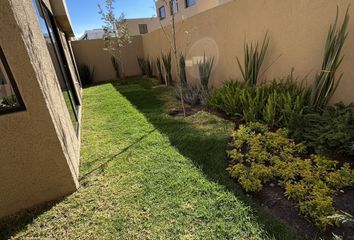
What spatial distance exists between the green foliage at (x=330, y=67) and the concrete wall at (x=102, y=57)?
33.0 feet

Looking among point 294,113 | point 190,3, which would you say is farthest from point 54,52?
point 190,3

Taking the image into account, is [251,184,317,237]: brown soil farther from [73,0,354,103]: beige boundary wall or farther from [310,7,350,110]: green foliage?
[73,0,354,103]: beige boundary wall

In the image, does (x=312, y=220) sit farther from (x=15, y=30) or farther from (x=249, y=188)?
(x=15, y=30)

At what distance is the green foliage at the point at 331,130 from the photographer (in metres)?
2.39

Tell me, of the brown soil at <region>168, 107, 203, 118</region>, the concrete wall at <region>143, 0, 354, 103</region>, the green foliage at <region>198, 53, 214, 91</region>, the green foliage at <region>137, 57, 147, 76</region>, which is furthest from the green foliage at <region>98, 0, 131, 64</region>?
the brown soil at <region>168, 107, 203, 118</region>

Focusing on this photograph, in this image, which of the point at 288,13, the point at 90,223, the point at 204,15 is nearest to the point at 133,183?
the point at 90,223

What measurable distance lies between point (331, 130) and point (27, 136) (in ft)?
10.8

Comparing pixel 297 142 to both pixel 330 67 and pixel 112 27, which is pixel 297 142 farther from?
pixel 112 27

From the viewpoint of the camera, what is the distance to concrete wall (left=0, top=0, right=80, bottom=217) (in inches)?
67.5

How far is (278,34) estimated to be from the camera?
12.1ft

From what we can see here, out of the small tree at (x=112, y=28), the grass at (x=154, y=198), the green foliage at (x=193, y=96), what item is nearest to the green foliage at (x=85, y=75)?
the small tree at (x=112, y=28)

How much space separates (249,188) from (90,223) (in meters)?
1.55

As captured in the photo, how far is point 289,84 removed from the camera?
11.8ft

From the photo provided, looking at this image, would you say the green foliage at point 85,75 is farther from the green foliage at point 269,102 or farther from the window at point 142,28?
the window at point 142,28
